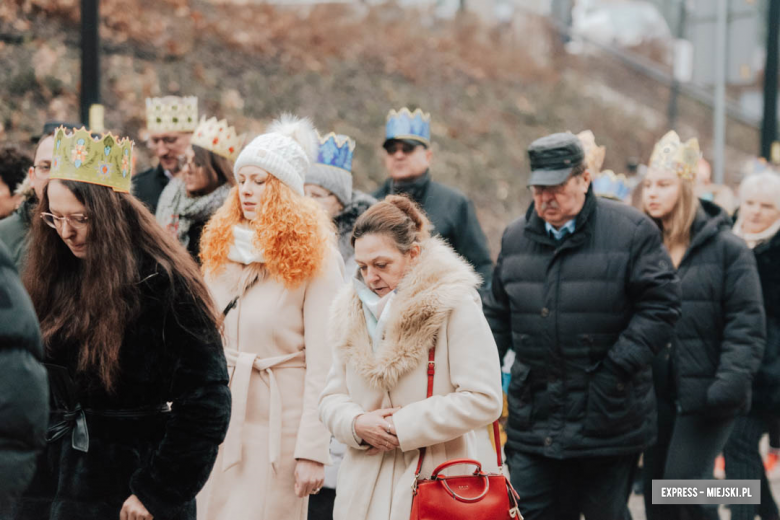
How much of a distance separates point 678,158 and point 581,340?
203cm

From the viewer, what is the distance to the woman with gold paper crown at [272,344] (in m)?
4.47

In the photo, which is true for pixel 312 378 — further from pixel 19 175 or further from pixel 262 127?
pixel 262 127

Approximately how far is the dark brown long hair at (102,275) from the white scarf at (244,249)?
2.98ft

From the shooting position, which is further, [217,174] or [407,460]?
[217,174]

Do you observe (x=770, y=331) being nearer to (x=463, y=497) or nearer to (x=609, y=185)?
(x=609, y=185)

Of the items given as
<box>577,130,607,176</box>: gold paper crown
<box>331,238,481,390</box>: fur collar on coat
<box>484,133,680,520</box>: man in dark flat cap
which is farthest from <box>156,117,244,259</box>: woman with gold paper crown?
<box>577,130,607,176</box>: gold paper crown

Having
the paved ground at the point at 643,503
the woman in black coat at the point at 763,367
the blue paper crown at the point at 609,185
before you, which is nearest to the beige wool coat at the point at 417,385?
the woman in black coat at the point at 763,367

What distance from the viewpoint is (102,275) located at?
3523 millimetres

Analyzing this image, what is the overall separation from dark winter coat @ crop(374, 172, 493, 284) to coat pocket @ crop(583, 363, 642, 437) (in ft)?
5.97

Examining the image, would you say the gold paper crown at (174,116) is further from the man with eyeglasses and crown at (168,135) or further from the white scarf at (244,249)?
the white scarf at (244,249)

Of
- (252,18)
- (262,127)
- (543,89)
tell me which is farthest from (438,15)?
(262,127)

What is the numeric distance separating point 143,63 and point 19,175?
8061mm

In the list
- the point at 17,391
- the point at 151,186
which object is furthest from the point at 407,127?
the point at 17,391

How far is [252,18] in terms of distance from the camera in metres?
17.7
